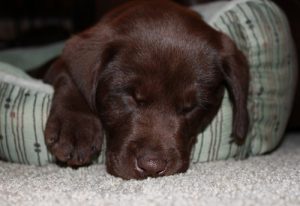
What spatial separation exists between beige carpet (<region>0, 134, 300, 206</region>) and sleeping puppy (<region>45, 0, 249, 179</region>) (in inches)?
4.2

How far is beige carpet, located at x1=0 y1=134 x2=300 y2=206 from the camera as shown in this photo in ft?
5.06

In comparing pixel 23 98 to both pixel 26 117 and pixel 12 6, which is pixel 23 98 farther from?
pixel 12 6

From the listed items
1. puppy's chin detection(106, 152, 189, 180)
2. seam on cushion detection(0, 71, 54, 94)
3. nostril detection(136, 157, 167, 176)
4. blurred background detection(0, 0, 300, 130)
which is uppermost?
seam on cushion detection(0, 71, 54, 94)

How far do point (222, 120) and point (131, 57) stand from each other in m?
0.54

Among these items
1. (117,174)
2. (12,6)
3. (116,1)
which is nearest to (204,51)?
(117,174)

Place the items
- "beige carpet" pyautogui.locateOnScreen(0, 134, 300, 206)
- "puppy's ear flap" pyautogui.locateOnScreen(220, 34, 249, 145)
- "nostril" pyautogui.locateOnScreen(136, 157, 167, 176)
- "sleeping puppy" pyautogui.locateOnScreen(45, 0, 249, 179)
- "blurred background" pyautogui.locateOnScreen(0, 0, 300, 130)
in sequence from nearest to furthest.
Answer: "beige carpet" pyautogui.locateOnScreen(0, 134, 300, 206), "nostril" pyautogui.locateOnScreen(136, 157, 167, 176), "sleeping puppy" pyautogui.locateOnScreen(45, 0, 249, 179), "puppy's ear flap" pyautogui.locateOnScreen(220, 34, 249, 145), "blurred background" pyautogui.locateOnScreen(0, 0, 300, 130)

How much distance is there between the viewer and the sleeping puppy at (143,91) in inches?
82.8

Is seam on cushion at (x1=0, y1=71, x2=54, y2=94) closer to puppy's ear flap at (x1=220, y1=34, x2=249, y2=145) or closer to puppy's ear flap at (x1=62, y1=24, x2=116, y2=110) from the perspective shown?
puppy's ear flap at (x1=62, y1=24, x2=116, y2=110)

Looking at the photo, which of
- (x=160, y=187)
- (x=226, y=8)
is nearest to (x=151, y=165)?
(x=160, y=187)

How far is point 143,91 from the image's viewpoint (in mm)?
2129

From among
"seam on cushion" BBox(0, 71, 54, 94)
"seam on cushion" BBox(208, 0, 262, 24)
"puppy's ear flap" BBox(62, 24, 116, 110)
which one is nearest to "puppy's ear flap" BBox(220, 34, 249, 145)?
"seam on cushion" BBox(208, 0, 262, 24)

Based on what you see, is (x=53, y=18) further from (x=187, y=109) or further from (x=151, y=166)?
(x=151, y=166)

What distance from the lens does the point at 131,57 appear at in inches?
86.4

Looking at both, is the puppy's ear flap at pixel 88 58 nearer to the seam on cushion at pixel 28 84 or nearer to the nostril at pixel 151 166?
the seam on cushion at pixel 28 84
